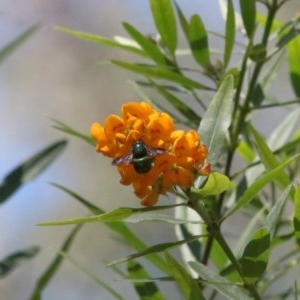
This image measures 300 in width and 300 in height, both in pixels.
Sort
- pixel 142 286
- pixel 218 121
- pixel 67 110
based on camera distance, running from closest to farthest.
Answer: pixel 218 121, pixel 142 286, pixel 67 110

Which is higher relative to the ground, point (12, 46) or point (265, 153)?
point (12, 46)

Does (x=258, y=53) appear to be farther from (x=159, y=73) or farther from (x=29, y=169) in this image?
(x=29, y=169)

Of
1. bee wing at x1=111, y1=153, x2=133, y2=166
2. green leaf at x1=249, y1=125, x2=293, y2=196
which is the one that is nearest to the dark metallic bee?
bee wing at x1=111, y1=153, x2=133, y2=166

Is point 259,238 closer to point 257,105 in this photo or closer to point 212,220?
point 212,220

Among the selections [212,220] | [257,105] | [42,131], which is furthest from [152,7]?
[42,131]

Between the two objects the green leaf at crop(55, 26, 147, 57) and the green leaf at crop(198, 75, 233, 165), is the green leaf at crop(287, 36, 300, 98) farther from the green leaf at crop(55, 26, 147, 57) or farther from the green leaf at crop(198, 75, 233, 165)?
the green leaf at crop(198, 75, 233, 165)

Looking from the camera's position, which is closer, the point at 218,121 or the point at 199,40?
the point at 218,121

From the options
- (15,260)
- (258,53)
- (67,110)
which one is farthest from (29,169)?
(67,110)

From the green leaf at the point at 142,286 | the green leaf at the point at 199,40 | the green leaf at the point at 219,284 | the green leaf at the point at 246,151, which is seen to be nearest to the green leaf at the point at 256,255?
the green leaf at the point at 219,284
